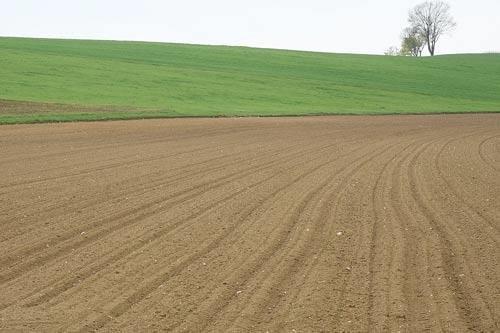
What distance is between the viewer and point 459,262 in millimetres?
7625

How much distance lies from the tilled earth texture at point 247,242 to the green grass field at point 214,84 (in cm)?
1533

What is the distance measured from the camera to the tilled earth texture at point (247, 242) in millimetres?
5988

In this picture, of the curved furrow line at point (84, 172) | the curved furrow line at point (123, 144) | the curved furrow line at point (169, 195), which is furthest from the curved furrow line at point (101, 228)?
the curved furrow line at point (123, 144)

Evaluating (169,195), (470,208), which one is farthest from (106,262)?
(470,208)

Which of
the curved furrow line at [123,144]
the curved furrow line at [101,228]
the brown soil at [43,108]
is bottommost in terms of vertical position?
the curved furrow line at [101,228]

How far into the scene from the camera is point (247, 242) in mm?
8508

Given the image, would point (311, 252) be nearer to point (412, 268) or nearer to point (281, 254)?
point (281, 254)

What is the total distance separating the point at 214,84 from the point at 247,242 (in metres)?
39.5

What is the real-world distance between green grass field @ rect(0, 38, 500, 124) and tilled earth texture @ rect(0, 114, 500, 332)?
1533 centimetres

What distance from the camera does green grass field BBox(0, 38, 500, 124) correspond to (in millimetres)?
34875

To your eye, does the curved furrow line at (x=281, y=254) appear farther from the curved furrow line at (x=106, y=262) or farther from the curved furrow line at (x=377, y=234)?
the curved furrow line at (x=106, y=262)

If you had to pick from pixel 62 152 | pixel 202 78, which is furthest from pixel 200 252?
pixel 202 78

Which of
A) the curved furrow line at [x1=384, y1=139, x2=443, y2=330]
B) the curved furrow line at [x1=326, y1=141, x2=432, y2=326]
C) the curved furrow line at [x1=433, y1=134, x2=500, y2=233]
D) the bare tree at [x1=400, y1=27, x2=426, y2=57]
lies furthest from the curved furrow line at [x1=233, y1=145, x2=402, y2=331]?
the bare tree at [x1=400, y1=27, x2=426, y2=57]

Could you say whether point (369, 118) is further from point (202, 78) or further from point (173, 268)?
point (173, 268)
